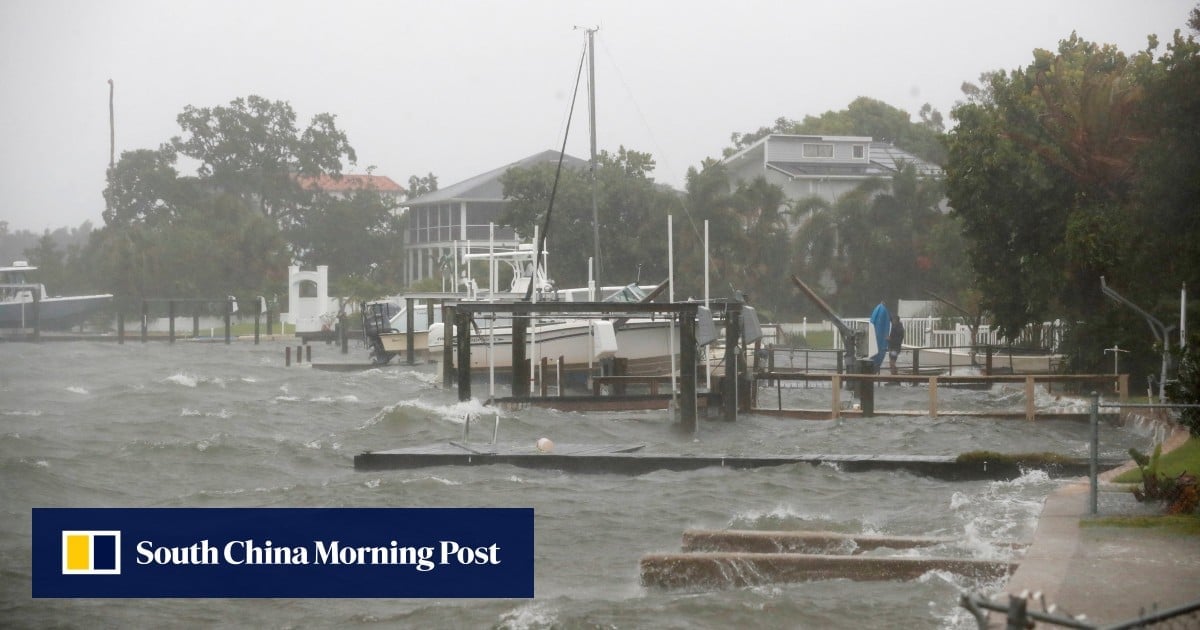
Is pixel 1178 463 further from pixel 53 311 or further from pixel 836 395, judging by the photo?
pixel 53 311

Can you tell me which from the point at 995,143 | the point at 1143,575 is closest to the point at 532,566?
the point at 1143,575

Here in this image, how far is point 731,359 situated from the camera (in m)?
24.9

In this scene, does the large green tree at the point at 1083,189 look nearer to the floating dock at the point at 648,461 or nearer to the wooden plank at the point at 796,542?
the floating dock at the point at 648,461

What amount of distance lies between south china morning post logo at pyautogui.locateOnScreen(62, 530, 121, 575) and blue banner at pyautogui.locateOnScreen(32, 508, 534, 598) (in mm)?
14

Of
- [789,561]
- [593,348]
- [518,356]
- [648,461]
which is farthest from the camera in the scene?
[593,348]

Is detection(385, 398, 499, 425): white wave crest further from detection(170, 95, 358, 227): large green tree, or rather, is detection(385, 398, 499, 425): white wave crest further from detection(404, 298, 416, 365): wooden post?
detection(170, 95, 358, 227): large green tree

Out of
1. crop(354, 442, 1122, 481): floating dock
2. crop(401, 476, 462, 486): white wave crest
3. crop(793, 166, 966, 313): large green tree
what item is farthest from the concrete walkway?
crop(793, 166, 966, 313): large green tree

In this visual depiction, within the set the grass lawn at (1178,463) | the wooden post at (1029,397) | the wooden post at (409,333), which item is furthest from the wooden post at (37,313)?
the grass lawn at (1178,463)

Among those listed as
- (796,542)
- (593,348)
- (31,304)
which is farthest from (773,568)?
(31,304)

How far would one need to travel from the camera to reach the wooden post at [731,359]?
2461 cm

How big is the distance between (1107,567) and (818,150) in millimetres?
52355

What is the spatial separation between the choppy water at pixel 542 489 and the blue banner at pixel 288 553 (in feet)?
0.95

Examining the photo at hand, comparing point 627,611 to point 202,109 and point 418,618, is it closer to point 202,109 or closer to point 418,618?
point 418,618

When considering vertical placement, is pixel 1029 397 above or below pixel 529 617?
above
